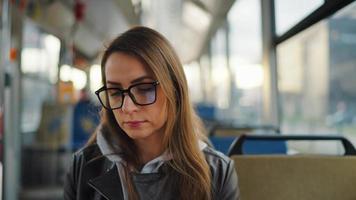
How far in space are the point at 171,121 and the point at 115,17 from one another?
202 inches

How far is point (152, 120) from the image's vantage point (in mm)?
943

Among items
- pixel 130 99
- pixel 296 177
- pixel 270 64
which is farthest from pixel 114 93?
pixel 270 64

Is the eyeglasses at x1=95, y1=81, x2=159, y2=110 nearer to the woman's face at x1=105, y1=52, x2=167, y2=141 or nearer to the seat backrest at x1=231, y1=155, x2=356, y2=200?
the woman's face at x1=105, y1=52, x2=167, y2=141

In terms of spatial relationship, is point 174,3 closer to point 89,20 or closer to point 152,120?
point 89,20

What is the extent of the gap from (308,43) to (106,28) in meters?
4.76

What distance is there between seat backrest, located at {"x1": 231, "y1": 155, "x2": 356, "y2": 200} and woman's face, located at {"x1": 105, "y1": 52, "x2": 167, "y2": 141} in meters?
0.57

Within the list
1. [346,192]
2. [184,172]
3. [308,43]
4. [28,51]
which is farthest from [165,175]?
[28,51]

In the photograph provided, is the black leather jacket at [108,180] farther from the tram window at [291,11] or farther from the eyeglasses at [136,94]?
the tram window at [291,11]

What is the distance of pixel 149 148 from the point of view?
105 centimetres

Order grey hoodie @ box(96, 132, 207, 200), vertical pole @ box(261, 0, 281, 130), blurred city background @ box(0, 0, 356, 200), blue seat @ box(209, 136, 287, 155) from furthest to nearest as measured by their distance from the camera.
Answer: vertical pole @ box(261, 0, 281, 130)
blue seat @ box(209, 136, 287, 155)
blurred city background @ box(0, 0, 356, 200)
grey hoodie @ box(96, 132, 207, 200)

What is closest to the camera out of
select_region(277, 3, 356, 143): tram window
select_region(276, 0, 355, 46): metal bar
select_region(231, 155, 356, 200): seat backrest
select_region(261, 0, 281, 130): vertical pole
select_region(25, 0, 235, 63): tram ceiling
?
select_region(231, 155, 356, 200): seat backrest

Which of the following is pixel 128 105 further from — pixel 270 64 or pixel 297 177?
pixel 270 64

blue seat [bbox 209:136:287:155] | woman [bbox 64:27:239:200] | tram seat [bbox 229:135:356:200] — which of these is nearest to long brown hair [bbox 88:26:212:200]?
woman [bbox 64:27:239:200]

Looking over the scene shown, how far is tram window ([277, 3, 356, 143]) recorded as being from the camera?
2059 mm
